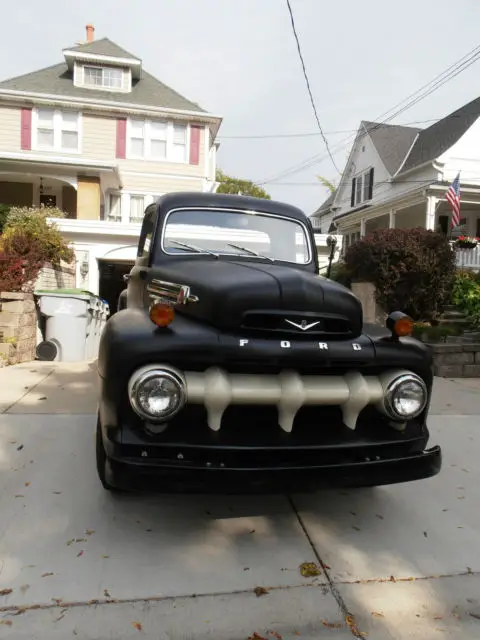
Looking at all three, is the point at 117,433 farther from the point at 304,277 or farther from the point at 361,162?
the point at 361,162

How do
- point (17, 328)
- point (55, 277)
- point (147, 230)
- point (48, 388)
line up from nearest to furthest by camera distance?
point (147, 230)
point (48, 388)
point (17, 328)
point (55, 277)

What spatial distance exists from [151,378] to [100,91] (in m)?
19.5

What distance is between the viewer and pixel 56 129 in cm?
1748

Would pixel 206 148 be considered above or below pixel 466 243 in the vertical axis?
above

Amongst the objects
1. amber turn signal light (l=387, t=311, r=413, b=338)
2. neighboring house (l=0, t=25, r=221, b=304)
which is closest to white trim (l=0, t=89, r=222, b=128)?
neighboring house (l=0, t=25, r=221, b=304)

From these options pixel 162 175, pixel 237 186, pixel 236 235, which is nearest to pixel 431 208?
pixel 162 175

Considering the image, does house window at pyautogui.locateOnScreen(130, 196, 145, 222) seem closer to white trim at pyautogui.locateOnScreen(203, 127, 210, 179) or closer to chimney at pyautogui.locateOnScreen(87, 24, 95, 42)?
white trim at pyautogui.locateOnScreen(203, 127, 210, 179)

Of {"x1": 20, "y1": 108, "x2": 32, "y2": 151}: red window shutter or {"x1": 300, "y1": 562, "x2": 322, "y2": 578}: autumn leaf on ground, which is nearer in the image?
{"x1": 300, "y1": 562, "x2": 322, "y2": 578}: autumn leaf on ground

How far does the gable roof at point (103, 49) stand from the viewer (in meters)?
18.7

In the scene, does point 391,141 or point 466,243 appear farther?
point 391,141

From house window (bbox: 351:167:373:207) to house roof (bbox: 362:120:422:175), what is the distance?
1121 millimetres

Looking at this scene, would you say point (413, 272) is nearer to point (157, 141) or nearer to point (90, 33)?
point (157, 141)

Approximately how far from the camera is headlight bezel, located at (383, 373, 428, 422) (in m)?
2.45

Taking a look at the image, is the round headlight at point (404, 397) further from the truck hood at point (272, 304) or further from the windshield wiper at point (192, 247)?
the windshield wiper at point (192, 247)
